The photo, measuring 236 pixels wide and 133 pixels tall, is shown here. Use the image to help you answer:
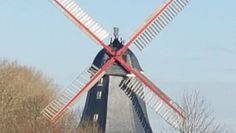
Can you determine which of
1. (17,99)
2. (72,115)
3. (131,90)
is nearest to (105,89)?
(131,90)

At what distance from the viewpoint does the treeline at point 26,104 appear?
5222 centimetres

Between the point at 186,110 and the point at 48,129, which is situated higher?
the point at 48,129

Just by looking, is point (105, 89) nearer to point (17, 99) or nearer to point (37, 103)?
point (37, 103)

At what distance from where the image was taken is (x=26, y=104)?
60.4 meters

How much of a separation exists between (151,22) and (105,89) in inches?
191

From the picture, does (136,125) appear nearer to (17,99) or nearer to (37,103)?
(37,103)

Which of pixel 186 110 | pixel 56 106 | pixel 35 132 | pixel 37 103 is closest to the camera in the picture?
pixel 186 110

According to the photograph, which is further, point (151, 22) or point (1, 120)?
point (1, 120)

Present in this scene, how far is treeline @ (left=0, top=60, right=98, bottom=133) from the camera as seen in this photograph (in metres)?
52.2

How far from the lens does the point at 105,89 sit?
54875 millimetres

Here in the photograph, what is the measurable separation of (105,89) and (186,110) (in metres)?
17.3

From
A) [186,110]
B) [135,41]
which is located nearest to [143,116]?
[135,41]

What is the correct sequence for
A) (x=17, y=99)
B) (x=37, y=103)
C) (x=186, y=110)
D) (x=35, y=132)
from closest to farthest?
(x=186, y=110) < (x=35, y=132) < (x=37, y=103) < (x=17, y=99)

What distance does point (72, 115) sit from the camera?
60062 mm
